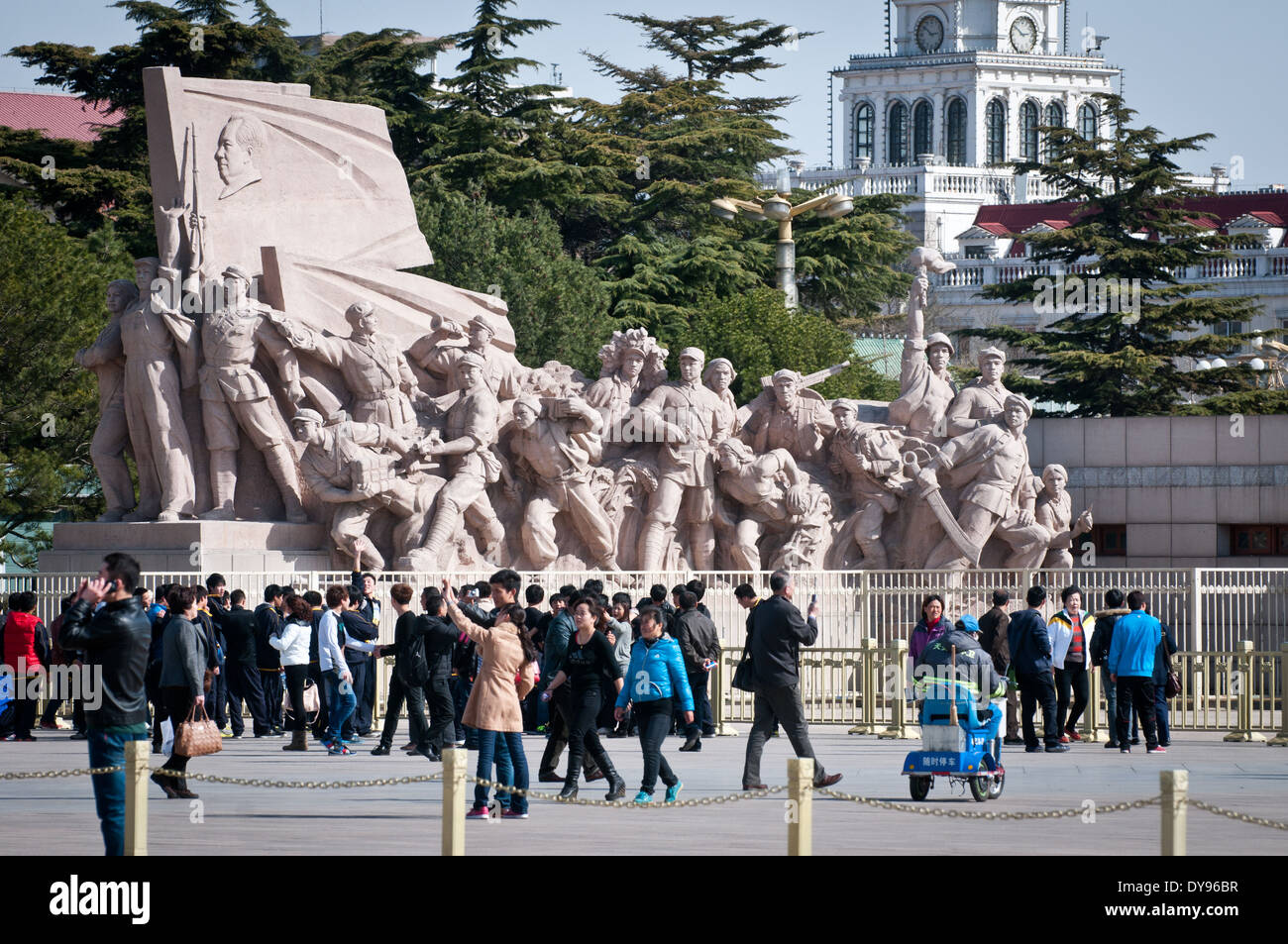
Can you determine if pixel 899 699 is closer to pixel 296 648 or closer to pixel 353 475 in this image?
pixel 296 648

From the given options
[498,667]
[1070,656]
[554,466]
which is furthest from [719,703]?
[498,667]

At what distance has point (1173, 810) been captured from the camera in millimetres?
8484

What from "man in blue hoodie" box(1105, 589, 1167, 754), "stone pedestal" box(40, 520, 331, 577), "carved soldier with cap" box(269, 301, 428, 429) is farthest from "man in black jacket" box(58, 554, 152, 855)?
"carved soldier with cap" box(269, 301, 428, 429)

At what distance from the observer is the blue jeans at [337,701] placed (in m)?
16.0

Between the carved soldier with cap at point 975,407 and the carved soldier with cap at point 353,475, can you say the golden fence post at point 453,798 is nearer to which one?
the carved soldier with cap at point 353,475

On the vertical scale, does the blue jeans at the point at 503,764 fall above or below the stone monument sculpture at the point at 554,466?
below

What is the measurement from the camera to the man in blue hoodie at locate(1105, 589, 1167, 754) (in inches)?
620

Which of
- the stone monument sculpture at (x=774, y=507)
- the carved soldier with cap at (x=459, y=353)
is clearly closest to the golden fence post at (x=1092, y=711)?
the stone monument sculpture at (x=774, y=507)

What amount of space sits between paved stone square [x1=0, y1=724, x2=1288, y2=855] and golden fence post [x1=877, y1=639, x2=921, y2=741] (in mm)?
1888

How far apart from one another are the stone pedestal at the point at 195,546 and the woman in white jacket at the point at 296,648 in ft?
10.0

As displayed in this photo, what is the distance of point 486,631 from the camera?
11695 mm

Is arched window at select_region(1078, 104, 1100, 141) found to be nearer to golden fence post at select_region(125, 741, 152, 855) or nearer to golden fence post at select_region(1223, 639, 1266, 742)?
golden fence post at select_region(1223, 639, 1266, 742)

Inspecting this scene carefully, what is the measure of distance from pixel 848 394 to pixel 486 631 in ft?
79.5
